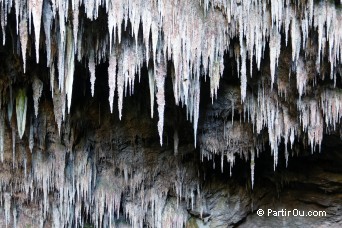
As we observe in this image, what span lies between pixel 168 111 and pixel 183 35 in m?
1.30

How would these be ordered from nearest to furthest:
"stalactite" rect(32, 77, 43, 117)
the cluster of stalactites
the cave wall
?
the cluster of stalactites
the cave wall
"stalactite" rect(32, 77, 43, 117)

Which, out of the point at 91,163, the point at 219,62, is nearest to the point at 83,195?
the point at 91,163

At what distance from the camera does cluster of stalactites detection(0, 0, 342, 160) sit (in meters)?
3.07

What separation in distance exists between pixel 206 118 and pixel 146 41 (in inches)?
58.8

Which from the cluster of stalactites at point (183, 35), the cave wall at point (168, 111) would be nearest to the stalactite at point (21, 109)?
the cave wall at point (168, 111)

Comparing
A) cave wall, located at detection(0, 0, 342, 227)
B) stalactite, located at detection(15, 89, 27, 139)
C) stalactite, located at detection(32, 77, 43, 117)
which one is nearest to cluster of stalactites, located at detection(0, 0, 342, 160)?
cave wall, located at detection(0, 0, 342, 227)

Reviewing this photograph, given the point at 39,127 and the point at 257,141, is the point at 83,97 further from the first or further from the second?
the point at 257,141

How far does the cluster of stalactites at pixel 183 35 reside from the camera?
3074 millimetres

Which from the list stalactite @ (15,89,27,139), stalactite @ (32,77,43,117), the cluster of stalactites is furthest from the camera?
stalactite @ (15,89,27,139)

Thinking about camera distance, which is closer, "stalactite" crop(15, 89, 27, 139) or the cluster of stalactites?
the cluster of stalactites

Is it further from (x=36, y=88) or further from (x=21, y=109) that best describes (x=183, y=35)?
(x=21, y=109)

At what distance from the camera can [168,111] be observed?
4.45 meters

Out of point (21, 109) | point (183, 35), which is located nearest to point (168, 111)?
point (183, 35)

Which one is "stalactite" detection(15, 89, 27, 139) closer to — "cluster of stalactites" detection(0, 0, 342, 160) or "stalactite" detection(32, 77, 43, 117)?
"stalactite" detection(32, 77, 43, 117)
